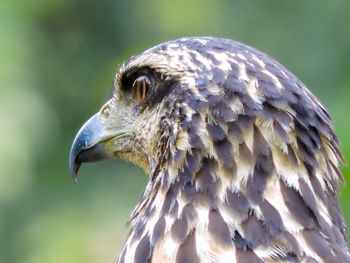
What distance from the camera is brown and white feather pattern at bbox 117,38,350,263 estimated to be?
255 cm

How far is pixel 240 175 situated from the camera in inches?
105

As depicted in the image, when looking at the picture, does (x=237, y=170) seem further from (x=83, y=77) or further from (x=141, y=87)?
(x=83, y=77)

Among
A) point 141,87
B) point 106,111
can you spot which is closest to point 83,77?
point 106,111

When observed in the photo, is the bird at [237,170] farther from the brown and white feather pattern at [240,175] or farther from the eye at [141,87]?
the eye at [141,87]

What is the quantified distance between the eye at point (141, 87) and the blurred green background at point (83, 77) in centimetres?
279

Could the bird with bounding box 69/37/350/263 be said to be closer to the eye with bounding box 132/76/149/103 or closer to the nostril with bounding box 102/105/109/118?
the eye with bounding box 132/76/149/103

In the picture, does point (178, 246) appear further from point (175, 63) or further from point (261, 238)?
point (175, 63)

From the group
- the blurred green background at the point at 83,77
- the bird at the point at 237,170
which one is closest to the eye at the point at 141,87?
the bird at the point at 237,170

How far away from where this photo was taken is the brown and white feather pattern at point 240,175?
2.55 metres

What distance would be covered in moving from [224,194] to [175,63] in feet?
1.64

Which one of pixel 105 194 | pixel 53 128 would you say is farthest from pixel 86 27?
pixel 105 194

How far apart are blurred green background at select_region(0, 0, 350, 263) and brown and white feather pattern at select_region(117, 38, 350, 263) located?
3054mm

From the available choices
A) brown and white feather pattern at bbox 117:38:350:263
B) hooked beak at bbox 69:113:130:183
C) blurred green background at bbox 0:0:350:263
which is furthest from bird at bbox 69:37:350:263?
blurred green background at bbox 0:0:350:263

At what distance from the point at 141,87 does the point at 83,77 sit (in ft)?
26.4
